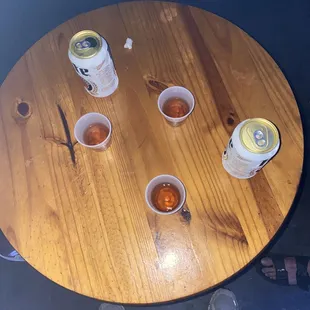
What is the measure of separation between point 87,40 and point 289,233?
105 cm

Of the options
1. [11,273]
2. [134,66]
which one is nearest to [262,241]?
[134,66]

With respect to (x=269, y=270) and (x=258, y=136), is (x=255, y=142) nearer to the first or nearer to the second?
(x=258, y=136)

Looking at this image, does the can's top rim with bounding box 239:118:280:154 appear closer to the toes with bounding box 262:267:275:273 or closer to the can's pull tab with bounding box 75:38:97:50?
the can's pull tab with bounding box 75:38:97:50

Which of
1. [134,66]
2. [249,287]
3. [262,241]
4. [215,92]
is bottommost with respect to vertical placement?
[249,287]

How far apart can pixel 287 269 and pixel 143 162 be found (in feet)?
2.51

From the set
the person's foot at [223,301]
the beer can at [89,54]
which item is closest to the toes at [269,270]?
the person's foot at [223,301]

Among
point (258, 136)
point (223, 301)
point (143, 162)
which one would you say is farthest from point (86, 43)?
point (223, 301)

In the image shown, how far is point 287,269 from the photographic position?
1338mm

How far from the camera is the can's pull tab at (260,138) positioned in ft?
2.43

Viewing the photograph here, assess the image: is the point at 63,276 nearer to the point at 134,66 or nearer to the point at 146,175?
the point at 146,175

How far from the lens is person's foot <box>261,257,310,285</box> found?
1.33 m

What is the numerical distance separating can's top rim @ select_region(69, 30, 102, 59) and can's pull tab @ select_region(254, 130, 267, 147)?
0.39m

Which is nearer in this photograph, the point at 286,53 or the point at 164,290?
the point at 164,290

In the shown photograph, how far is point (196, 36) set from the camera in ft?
3.42
